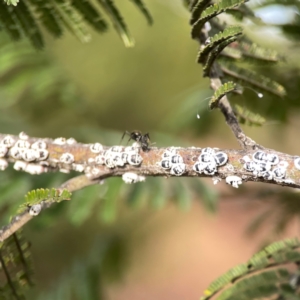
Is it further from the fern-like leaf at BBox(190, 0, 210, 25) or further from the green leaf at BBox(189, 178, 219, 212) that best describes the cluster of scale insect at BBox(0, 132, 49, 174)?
the green leaf at BBox(189, 178, 219, 212)

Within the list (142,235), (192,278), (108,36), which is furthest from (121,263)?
(192,278)

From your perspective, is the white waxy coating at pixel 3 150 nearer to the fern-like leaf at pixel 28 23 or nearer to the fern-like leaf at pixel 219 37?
the fern-like leaf at pixel 28 23

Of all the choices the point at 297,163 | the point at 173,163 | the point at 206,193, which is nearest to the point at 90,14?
the point at 173,163

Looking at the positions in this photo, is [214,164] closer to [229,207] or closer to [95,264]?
[95,264]

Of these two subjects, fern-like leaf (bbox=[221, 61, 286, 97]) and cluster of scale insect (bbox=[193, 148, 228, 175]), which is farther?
fern-like leaf (bbox=[221, 61, 286, 97])

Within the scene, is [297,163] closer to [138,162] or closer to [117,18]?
[138,162]

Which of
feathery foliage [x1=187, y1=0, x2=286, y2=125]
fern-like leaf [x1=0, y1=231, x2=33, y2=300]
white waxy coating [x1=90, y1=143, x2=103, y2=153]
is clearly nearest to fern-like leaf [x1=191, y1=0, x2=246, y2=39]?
feathery foliage [x1=187, y1=0, x2=286, y2=125]
